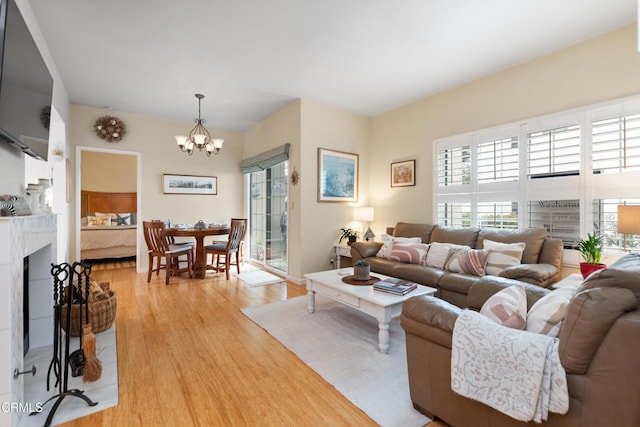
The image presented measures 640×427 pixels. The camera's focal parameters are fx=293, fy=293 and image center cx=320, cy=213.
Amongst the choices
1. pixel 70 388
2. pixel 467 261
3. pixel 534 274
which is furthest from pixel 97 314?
pixel 534 274

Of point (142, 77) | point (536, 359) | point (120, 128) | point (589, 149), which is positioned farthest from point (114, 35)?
point (589, 149)

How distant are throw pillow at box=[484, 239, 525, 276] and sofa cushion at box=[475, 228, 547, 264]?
66 millimetres

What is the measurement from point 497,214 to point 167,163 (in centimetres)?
533

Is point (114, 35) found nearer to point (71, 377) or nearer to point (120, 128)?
point (120, 128)

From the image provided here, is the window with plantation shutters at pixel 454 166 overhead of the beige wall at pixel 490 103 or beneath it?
beneath

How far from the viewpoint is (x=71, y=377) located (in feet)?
6.43

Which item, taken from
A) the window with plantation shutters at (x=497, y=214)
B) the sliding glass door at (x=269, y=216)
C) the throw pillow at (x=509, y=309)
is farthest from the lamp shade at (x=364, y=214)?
the throw pillow at (x=509, y=309)

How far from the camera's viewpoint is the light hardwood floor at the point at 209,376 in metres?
1.61

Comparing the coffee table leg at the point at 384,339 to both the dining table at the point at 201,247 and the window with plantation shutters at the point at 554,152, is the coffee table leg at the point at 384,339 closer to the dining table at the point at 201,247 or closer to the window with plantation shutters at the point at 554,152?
the window with plantation shutters at the point at 554,152

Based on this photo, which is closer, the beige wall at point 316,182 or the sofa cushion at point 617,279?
the sofa cushion at point 617,279

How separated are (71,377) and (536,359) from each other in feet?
8.80

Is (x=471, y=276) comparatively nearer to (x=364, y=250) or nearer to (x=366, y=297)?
(x=366, y=297)

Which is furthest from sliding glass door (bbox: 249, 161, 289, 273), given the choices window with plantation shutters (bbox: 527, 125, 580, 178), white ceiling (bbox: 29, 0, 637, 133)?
window with plantation shutters (bbox: 527, 125, 580, 178)

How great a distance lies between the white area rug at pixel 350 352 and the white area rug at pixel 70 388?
1177 millimetres
